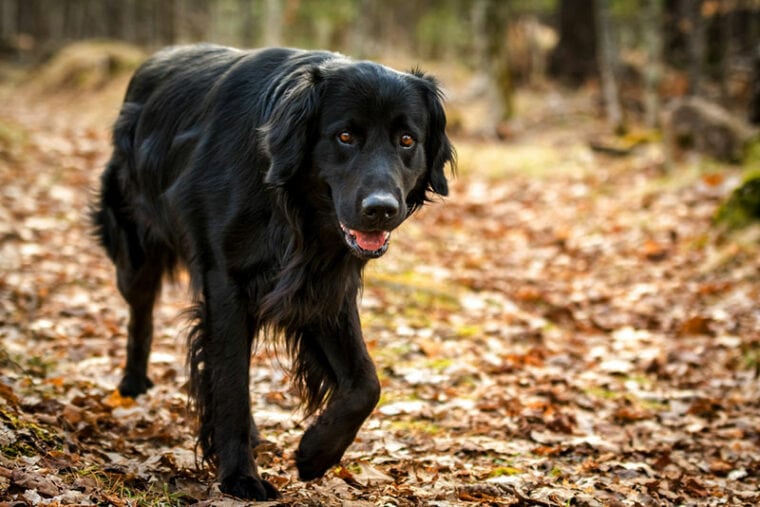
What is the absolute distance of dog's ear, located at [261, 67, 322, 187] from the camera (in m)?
3.40

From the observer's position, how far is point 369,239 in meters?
3.37

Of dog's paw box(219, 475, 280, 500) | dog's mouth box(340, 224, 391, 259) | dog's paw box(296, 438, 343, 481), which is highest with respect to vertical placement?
dog's mouth box(340, 224, 391, 259)

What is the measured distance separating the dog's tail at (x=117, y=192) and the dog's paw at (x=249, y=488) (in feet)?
6.13

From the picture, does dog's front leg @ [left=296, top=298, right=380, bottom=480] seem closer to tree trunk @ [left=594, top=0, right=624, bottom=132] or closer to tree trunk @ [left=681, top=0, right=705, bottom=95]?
tree trunk @ [left=594, top=0, right=624, bottom=132]

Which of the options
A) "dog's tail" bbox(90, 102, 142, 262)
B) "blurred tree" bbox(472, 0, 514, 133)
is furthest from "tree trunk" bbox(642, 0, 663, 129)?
"dog's tail" bbox(90, 102, 142, 262)

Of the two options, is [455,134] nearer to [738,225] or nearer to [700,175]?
[700,175]

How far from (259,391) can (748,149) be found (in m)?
7.74

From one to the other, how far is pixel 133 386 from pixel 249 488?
1756 millimetres

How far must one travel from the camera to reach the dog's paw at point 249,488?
339cm

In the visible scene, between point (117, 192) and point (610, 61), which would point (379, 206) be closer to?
point (117, 192)

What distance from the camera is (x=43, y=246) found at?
298 inches

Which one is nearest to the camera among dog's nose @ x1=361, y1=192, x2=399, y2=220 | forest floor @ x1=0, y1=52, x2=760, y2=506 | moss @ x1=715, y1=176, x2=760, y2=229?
dog's nose @ x1=361, y1=192, x2=399, y2=220

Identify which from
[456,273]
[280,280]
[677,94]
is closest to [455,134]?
[677,94]

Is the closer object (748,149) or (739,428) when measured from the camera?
(739,428)
